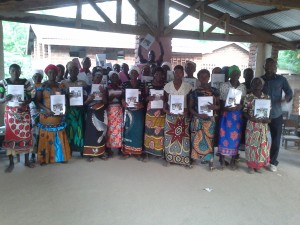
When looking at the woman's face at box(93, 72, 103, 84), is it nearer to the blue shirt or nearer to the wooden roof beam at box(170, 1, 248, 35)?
the blue shirt

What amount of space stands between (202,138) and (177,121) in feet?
1.58

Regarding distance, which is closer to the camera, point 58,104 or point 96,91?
point 58,104

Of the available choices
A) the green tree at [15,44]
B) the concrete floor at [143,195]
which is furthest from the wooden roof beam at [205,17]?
the green tree at [15,44]

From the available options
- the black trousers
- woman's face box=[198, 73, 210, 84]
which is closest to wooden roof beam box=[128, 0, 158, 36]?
woman's face box=[198, 73, 210, 84]

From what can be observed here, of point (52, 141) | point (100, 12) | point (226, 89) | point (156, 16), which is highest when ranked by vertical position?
point (156, 16)

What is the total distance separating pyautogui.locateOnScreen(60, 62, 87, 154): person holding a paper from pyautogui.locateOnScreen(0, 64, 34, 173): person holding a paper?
61cm

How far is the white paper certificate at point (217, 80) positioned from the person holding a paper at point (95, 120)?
1821 millimetres

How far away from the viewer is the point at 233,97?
13.8ft

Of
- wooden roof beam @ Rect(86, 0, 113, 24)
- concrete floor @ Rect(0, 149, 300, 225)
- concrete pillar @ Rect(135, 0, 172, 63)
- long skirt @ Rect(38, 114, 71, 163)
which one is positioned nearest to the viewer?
concrete floor @ Rect(0, 149, 300, 225)

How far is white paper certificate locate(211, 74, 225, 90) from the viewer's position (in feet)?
15.1

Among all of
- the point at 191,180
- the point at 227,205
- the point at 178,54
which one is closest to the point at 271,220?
the point at 227,205

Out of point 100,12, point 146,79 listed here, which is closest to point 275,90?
point 146,79

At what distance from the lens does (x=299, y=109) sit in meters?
10.3

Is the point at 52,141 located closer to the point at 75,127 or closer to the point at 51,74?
the point at 75,127
